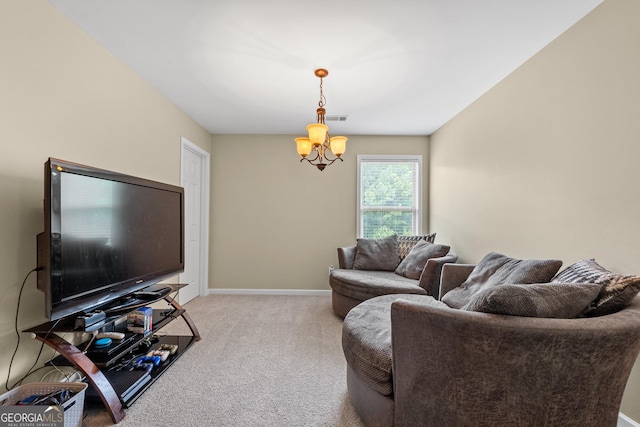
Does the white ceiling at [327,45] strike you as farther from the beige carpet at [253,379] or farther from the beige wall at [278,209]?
the beige carpet at [253,379]

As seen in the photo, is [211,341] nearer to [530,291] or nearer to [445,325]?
[445,325]

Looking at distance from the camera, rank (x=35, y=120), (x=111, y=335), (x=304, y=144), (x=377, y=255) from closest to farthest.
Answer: (x=35, y=120) < (x=111, y=335) < (x=304, y=144) < (x=377, y=255)

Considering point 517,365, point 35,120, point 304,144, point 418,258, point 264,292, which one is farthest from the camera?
point 264,292

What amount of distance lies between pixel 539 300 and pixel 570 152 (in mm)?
1299

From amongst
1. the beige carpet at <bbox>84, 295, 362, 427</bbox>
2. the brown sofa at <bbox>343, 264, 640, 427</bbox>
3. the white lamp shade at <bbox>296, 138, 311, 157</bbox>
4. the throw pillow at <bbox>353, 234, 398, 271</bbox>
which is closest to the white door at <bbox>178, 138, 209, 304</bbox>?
the beige carpet at <bbox>84, 295, 362, 427</bbox>

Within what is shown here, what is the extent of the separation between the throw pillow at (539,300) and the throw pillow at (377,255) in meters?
2.44

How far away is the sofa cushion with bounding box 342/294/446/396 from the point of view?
4.37ft

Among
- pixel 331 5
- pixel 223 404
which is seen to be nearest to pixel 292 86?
pixel 331 5

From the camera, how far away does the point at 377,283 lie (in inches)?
113

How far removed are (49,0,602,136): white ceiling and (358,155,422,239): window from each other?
1192 millimetres

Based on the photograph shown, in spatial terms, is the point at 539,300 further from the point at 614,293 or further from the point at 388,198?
the point at 388,198

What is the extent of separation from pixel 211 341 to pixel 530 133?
3.20 m

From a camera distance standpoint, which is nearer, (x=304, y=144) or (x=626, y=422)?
(x=626, y=422)

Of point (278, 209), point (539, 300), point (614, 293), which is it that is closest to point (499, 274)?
point (614, 293)
